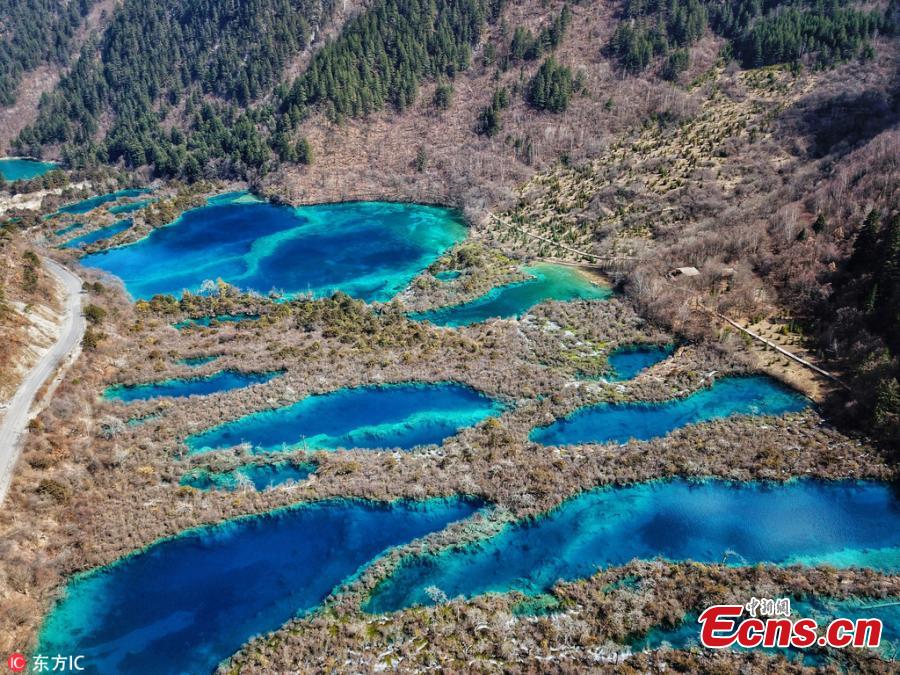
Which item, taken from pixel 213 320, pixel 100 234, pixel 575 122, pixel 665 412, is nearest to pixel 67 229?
pixel 100 234

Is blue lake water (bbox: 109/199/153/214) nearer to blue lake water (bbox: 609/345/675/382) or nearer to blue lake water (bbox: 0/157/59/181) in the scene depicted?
blue lake water (bbox: 0/157/59/181)

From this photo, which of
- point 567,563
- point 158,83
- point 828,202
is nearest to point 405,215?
point 828,202

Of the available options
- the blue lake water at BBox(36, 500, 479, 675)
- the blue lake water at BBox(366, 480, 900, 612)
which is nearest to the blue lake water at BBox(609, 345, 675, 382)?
the blue lake water at BBox(366, 480, 900, 612)

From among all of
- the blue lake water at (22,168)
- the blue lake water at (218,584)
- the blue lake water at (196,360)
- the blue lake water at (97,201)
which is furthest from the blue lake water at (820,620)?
the blue lake water at (22,168)

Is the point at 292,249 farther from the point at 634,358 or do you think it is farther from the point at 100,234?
the point at 634,358

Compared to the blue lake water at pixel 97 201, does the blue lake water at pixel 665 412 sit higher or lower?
lower

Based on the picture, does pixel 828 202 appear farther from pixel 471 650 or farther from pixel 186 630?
pixel 186 630

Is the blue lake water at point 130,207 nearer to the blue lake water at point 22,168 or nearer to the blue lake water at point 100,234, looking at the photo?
the blue lake water at point 100,234
